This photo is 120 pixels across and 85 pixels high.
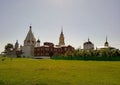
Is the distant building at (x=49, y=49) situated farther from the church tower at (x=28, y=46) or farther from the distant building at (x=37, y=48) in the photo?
the church tower at (x=28, y=46)

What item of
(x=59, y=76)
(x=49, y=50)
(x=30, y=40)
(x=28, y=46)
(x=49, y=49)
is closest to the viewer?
(x=59, y=76)

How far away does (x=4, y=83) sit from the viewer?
14.8m

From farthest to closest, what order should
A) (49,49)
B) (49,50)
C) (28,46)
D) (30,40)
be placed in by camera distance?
(30,40), (28,46), (49,49), (49,50)

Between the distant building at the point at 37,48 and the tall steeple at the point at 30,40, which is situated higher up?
the tall steeple at the point at 30,40

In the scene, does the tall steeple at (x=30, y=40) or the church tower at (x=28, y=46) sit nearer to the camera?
the church tower at (x=28, y=46)

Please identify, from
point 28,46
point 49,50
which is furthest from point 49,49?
point 28,46

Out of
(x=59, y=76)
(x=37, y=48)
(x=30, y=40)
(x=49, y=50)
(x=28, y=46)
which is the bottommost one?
(x=59, y=76)

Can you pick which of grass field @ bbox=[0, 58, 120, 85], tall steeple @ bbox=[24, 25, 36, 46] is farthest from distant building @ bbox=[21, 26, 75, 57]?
grass field @ bbox=[0, 58, 120, 85]

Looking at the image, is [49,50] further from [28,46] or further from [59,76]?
[59,76]

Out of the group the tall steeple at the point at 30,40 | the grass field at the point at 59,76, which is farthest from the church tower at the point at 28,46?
the grass field at the point at 59,76

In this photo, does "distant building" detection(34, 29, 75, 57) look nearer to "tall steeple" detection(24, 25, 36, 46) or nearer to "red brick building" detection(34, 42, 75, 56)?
"red brick building" detection(34, 42, 75, 56)

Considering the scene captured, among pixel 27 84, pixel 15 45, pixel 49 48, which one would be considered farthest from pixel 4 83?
pixel 15 45

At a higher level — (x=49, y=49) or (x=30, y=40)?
(x=30, y=40)

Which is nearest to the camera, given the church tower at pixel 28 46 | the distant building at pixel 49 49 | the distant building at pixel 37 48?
the distant building at pixel 49 49
